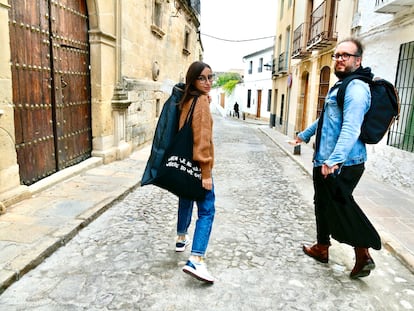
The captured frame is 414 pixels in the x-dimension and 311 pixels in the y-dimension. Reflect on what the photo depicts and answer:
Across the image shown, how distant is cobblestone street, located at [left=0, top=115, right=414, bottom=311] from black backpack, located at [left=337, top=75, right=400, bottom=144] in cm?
122

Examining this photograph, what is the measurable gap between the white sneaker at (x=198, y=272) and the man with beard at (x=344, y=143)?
1.10 metres

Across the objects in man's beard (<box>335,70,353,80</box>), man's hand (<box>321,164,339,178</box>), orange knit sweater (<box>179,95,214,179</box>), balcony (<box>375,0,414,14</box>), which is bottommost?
man's hand (<box>321,164,339,178</box>)

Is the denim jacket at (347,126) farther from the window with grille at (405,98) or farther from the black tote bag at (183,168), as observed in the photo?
the window with grille at (405,98)

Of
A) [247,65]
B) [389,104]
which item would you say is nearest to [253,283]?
[389,104]

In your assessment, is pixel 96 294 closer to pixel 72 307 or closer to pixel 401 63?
pixel 72 307

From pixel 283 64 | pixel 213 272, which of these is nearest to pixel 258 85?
pixel 283 64

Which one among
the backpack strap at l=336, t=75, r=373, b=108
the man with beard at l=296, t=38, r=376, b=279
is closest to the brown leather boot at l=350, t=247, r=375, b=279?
the man with beard at l=296, t=38, r=376, b=279

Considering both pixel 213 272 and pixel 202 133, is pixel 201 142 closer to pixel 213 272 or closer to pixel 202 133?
pixel 202 133

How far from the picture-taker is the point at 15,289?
2.59 meters

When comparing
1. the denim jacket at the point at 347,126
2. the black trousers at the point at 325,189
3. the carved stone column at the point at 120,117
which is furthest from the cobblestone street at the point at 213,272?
the carved stone column at the point at 120,117

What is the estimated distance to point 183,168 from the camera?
2.66m

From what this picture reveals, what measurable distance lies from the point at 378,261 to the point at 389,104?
1.57 m

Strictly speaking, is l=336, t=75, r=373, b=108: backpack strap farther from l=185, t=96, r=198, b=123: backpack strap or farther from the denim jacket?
l=185, t=96, r=198, b=123: backpack strap

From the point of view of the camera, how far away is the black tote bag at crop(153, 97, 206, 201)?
2.65m
